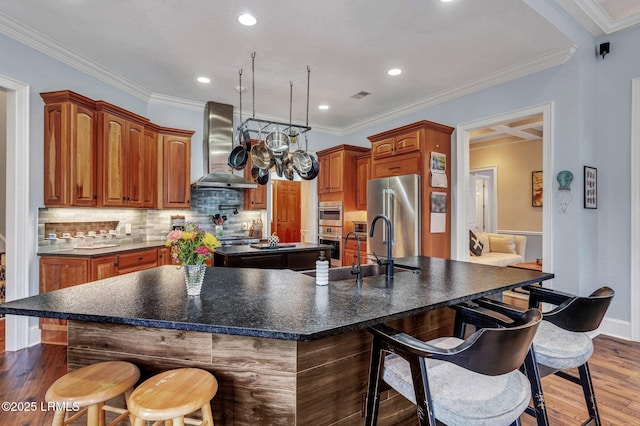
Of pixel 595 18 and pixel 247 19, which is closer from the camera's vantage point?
pixel 247 19

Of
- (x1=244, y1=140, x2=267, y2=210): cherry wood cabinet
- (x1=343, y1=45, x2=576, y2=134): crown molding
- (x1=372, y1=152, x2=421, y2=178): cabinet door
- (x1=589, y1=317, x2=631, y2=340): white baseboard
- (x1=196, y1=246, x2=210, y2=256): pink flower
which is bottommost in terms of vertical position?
(x1=589, y1=317, x2=631, y2=340): white baseboard

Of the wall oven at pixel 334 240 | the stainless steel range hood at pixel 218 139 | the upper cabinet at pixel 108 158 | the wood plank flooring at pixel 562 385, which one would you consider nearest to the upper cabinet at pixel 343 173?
the wall oven at pixel 334 240

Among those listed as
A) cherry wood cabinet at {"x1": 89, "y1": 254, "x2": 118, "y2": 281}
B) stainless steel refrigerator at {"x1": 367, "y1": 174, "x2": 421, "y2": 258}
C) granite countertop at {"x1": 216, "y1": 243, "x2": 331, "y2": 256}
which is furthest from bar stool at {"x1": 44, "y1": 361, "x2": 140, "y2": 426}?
stainless steel refrigerator at {"x1": 367, "y1": 174, "x2": 421, "y2": 258}

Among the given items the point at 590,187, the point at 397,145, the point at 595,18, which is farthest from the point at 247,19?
the point at 590,187

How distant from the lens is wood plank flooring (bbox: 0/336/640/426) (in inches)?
79.2

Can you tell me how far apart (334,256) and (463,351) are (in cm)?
460

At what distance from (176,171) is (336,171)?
8.26 feet

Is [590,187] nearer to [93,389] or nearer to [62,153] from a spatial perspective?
[93,389]

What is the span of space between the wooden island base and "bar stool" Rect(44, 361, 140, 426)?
11 cm

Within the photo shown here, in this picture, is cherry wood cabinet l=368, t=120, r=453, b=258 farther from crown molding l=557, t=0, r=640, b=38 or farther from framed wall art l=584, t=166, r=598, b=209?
crown molding l=557, t=0, r=640, b=38

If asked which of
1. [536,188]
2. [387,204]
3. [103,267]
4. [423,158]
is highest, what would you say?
[423,158]

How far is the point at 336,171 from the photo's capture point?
18.5ft

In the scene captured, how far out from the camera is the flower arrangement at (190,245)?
1568 millimetres

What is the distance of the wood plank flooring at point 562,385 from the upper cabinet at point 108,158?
1420 mm
